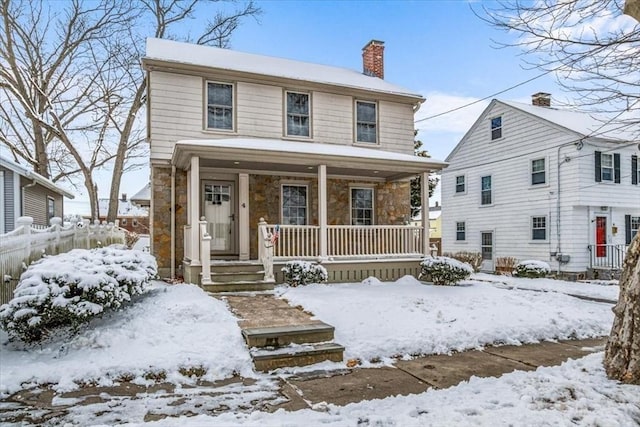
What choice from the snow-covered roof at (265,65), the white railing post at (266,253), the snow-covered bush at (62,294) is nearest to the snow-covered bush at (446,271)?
the white railing post at (266,253)

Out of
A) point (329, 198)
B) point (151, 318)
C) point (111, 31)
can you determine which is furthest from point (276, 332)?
point (111, 31)

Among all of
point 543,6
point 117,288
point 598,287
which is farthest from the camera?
point 598,287

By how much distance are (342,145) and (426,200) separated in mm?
3028

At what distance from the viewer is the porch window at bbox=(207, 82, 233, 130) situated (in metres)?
11.4

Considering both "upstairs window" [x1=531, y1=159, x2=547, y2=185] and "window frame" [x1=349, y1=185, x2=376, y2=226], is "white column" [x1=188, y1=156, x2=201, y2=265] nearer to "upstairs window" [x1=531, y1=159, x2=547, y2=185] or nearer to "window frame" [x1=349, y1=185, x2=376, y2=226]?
"window frame" [x1=349, y1=185, x2=376, y2=226]

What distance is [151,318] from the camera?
593 cm

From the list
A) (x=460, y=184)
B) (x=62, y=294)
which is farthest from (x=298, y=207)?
(x=460, y=184)

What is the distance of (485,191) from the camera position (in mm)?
18828

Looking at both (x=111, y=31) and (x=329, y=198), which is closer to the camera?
(x=329, y=198)

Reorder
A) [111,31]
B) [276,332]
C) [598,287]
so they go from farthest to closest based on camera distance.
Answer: [111,31], [598,287], [276,332]

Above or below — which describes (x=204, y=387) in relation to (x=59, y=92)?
below

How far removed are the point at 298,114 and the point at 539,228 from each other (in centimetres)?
1053

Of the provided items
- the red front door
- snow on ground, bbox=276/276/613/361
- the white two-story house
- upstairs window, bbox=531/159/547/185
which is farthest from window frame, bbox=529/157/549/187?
snow on ground, bbox=276/276/613/361

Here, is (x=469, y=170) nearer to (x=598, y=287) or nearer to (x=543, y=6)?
(x=598, y=287)
